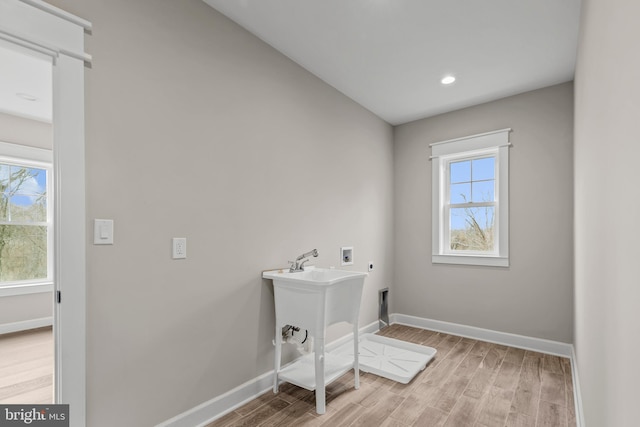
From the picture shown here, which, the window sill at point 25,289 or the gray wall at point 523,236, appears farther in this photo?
the window sill at point 25,289

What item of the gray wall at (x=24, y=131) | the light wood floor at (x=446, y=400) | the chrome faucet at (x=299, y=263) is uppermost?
the gray wall at (x=24, y=131)

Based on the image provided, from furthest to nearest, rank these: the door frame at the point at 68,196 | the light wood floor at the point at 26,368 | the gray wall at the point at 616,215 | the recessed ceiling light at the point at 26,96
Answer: the recessed ceiling light at the point at 26,96 → the light wood floor at the point at 26,368 → the door frame at the point at 68,196 → the gray wall at the point at 616,215

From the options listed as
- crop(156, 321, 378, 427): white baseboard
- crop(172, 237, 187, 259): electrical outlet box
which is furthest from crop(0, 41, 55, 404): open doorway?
crop(172, 237, 187, 259): electrical outlet box

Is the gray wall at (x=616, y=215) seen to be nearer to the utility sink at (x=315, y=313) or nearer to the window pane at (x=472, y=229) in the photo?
the utility sink at (x=315, y=313)

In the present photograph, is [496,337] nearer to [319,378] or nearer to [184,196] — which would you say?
[319,378]

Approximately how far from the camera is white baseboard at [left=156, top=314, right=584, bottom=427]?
1878mm

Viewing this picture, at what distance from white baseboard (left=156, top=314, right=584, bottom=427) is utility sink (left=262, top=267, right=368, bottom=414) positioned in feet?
0.69

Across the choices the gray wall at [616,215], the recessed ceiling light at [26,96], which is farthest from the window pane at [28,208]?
the gray wall at [616,215]

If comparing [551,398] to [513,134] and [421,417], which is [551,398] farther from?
[513,134]

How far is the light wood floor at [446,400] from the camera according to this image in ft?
6.46

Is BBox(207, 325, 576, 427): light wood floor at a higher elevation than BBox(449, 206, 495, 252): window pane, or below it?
below

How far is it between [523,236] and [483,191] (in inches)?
25.8

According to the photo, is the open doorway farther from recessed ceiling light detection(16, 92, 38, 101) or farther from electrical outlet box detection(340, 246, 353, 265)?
electrical outlet box detection(340, 246, 353, 265)

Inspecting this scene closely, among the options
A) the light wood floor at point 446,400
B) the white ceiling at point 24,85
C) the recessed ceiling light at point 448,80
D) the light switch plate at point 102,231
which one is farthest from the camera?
the recessed ceiling light at point 448,80
